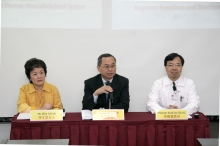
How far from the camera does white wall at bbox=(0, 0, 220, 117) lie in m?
3.09

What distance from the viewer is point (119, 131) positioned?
2.33 metres

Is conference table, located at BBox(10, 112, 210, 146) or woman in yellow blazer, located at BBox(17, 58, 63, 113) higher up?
woman in yellow blazer, located at BBox(17, 58, 63, 113)

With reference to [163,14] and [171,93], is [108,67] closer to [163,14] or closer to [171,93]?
[171,93]

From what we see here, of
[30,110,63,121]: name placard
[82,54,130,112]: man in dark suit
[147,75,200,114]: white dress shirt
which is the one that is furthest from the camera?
[147,75,200,114]: white dress shirt

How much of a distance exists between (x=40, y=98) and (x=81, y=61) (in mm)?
664

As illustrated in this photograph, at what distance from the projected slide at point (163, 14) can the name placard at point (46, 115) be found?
1257 millimetres

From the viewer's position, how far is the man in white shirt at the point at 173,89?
2.72 m

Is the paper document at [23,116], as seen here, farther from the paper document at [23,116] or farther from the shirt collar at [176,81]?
the shirt collar at [176,81]

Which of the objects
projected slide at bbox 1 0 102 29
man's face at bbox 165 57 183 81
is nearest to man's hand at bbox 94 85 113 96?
man's face at bbox 165 57 183 81

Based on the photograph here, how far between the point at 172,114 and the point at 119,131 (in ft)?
1.44

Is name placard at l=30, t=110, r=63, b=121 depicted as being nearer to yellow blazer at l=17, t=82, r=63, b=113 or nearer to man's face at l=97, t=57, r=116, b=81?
yellow blazer at l=17, t=82, r=63, b=113

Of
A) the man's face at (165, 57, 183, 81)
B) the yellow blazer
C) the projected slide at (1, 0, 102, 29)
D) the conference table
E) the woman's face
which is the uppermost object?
the projected slide at (1, 0, 102, 29)

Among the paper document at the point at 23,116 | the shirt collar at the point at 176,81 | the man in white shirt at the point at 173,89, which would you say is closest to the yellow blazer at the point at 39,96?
the paper document at the point at 23,116

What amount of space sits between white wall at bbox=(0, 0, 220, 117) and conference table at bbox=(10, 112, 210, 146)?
0.93 meters
